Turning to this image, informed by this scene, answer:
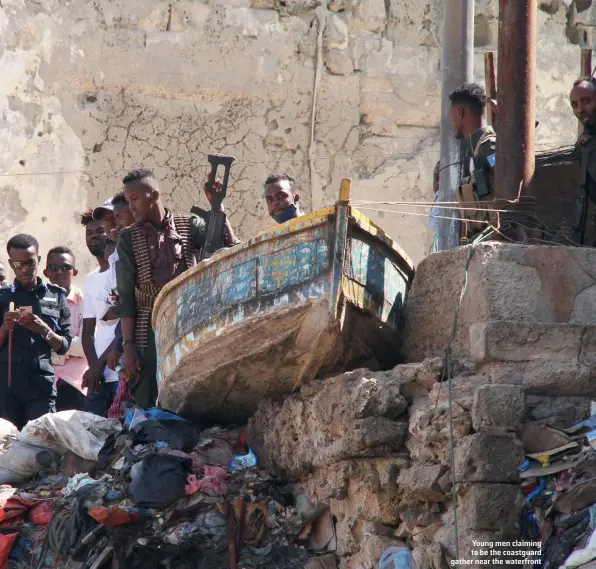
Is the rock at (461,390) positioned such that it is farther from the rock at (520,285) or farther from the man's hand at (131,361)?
the man's hand at (131,361)

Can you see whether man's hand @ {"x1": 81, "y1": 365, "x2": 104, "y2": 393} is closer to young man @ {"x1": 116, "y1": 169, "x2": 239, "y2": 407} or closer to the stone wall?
young man @ {"x1": 116, "y1": 169, "x2": 239, "y2": 407}

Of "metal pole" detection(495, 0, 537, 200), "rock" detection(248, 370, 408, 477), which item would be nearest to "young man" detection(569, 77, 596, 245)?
"metal pole" detection(495, 0, 537, 200)

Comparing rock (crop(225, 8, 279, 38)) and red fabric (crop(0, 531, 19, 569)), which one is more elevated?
rock (crop(225, 8, 279, 38))

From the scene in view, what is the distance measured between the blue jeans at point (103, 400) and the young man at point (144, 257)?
0.74 metres

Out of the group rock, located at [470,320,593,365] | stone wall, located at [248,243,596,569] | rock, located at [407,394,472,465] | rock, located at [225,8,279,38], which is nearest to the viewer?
stone wall, located at [248,243,596,569]

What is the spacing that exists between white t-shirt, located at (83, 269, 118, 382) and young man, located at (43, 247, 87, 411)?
0.31 meters

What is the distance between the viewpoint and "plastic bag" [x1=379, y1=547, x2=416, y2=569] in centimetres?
590

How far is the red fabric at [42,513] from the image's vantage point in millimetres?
7695

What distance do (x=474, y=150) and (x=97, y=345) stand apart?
297 cm

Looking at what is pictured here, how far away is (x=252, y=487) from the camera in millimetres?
7074

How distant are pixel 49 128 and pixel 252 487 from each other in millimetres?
7074

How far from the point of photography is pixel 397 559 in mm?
5926

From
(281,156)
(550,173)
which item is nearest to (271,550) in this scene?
(550,173)

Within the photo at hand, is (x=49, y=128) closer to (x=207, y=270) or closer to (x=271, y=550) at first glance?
(x=207, y=270)
